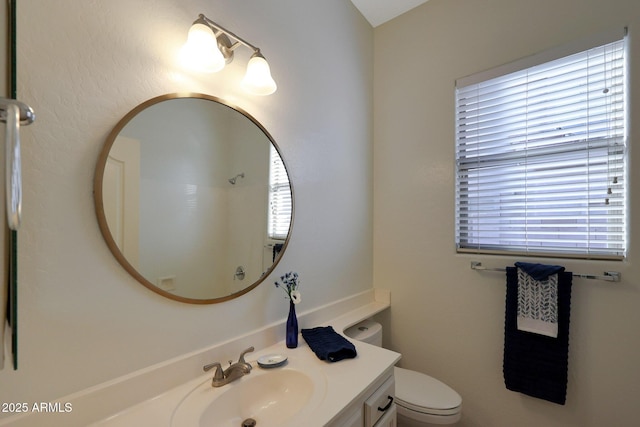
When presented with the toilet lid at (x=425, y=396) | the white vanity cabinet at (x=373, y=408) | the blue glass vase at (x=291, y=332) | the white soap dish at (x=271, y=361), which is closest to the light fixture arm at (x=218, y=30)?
the blue glass vase at (x=291, y=332)

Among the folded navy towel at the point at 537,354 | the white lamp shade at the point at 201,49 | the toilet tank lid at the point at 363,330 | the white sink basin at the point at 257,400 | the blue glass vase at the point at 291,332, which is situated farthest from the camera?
the toilet tank lid at the point at 363,330

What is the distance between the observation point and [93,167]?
84 centimetres

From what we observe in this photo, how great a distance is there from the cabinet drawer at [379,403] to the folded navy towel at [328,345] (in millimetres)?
170

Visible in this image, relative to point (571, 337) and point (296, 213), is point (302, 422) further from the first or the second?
point (571, 337)

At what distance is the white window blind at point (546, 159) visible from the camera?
4.55 ft

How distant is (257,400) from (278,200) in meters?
0.85

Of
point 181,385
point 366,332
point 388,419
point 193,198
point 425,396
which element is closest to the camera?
point 181,385

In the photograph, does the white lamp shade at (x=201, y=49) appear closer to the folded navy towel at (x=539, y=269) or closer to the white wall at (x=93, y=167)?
the white wall at (x=93, y=167)

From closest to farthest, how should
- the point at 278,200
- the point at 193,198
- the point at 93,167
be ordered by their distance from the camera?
the point at 93,167 → the point at 193,198 → the point at 278,200

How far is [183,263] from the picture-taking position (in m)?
1.05

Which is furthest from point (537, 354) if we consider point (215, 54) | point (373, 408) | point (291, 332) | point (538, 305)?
point (215, 54)

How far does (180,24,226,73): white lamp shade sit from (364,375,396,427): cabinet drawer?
54.7 inches

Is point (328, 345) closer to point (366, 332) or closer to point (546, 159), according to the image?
point (366, 332)

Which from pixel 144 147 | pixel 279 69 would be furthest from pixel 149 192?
pixel 279 69
